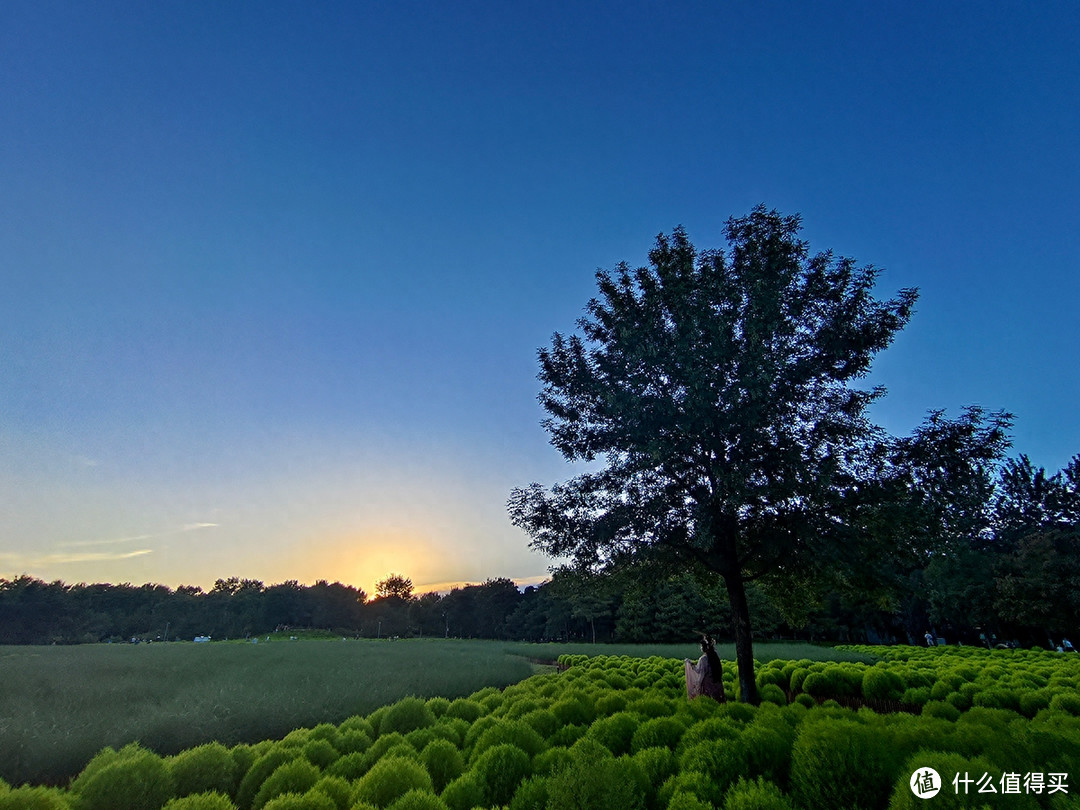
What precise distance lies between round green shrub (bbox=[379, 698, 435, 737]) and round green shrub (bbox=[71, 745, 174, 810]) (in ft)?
12.1

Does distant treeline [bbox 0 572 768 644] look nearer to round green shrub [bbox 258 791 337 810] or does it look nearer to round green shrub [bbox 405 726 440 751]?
round green shrub [bbox 405 726 440 751]

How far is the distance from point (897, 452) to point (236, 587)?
189m

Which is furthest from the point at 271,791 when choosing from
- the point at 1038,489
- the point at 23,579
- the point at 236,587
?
the point at 236,587

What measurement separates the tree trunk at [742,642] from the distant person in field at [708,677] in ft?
1.77

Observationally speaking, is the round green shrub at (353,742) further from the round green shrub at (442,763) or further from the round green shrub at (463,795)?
the round green shrub at (463,795)

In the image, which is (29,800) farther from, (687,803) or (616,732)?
(616,732)

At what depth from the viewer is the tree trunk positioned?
1209 cm

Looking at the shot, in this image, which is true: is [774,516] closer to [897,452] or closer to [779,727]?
[897,452]

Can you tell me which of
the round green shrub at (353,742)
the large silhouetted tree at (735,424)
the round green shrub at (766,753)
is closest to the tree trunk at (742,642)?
the large silhouetted tree at (735,424)

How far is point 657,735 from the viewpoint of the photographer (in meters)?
7.22

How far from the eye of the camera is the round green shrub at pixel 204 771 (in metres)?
5.91

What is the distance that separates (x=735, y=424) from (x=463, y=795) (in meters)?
8.35

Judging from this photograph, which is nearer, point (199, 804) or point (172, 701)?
point (199, 804)

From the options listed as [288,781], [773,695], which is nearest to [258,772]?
[288,781]
